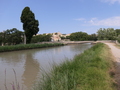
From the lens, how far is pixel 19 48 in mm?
31531

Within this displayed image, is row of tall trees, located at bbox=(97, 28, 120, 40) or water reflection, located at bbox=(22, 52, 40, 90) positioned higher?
row of tall trees, located at bbox=(97, 28, 120, 40)

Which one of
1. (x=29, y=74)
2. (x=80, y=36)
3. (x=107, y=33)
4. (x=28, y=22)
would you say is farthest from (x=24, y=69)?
(x=80, y=36)

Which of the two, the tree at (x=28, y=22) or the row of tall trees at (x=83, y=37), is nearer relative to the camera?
the tree at (x=28, y=22)

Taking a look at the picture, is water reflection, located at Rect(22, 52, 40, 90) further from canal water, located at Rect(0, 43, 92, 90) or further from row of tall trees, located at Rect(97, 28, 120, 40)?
row of tall trees, located at Rect(97, 28, 120, 40)

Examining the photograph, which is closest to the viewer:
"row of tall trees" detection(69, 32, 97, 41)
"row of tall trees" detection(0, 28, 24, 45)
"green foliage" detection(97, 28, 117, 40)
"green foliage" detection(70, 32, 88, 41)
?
"row of tall trees" detection(0, 28, 24, 45)

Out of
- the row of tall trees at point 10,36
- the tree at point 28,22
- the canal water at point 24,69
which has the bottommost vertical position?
the canal water at point 24,69

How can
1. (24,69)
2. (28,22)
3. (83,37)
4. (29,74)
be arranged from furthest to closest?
(83,37) < (28,22) < (24,69) < (29,74)

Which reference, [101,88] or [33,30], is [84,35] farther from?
[101,88]

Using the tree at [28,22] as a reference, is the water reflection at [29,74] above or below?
below

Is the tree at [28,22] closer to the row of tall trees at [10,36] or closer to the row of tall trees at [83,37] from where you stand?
the row of tall trees at [10,36]

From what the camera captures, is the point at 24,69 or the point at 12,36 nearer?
the point at 24,69

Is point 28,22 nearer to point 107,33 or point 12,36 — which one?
point 12,36

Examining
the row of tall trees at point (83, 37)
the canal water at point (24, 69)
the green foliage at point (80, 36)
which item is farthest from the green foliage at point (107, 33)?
the canal water at point (24, 69)

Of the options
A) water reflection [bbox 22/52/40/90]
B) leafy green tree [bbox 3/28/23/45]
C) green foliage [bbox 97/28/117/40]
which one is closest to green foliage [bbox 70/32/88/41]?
green foliage [bbox 97/28/117/40]
